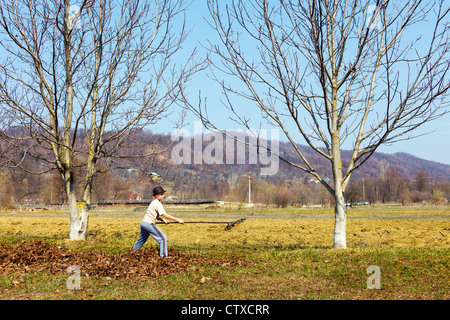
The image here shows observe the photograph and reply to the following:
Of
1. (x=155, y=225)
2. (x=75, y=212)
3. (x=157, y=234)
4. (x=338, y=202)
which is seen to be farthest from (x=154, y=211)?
(x=338, y=202)

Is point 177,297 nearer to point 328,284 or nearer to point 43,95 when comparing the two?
point 328,284

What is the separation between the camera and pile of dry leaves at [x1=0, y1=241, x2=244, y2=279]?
809cm

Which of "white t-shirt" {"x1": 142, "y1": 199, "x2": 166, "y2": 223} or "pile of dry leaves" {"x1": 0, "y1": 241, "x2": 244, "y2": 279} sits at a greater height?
"white t-shirt" {"x1": 142, "y1": 199, "x2": 166, "y2": 223}

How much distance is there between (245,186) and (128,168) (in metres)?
96.8

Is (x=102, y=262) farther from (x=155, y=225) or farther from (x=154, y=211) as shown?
(x=154, y=211)

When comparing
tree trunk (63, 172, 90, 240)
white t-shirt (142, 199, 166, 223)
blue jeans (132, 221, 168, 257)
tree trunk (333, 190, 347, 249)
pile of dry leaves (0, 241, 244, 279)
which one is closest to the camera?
pile of dry leaves (0, 241, 244, 279)

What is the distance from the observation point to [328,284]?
7.12m

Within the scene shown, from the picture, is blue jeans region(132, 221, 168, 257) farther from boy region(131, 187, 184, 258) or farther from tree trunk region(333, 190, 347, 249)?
tree trunk region(333, 190, 347, 249)

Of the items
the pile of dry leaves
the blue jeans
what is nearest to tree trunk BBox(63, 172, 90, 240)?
the pile of dry leaves

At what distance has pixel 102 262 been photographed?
862 cm

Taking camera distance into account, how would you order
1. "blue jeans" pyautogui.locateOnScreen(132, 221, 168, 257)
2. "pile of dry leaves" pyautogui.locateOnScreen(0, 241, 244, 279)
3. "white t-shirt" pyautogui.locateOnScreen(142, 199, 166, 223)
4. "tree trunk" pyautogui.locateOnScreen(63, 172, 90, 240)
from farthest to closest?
"tree trunk" pyautogui.locateOnScreen(63, 172, 90, 240)
"white t-shirt" pyautogui.locateOnScreen(142, 199, 166, 223)
"blue jeans" pyautogui.locateOnScreen(132, 221, 168, 257)
"pile of dry leaves" pyautogui.locateOnScreen(0, 241, 244, 279)

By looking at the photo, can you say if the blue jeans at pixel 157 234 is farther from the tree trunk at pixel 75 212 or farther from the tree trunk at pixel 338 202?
the tree trunk at pixel 338 202

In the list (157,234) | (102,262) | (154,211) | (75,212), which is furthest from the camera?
(75,212)

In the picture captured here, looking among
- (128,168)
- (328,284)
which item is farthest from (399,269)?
(128,168)
